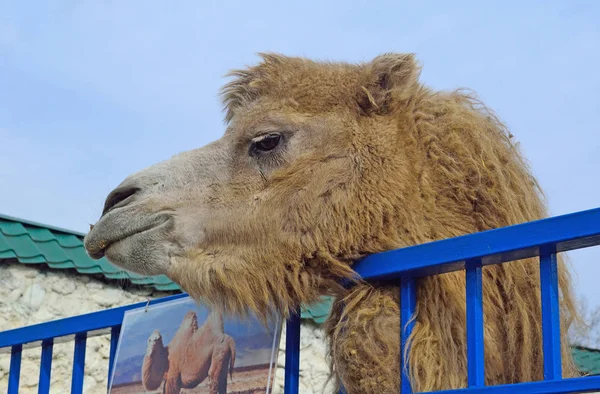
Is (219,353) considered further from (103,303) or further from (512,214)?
(103,303)

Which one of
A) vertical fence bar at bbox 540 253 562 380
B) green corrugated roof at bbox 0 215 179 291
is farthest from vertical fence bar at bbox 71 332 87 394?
green corrugated roof at bbox 0 215 179 291

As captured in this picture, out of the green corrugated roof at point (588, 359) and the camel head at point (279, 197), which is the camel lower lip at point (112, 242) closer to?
the camel head at point (279, 197)

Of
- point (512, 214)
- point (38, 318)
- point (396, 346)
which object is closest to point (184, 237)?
point (396, 346)

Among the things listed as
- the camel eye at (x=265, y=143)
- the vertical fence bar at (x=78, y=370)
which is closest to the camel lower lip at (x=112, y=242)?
the camel eye at (x=265, y=143)

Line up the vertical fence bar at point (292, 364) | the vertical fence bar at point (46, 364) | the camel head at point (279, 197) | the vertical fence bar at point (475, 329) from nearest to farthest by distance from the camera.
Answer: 1. the vertical fence bar at point (475, 329)
2. the vertical fence bar at point (292, 364)
3. the camel head at point (279, 197)
4. the vertical fence bar at point (46, 364)

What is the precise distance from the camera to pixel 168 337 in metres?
3.80

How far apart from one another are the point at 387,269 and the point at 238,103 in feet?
4.26

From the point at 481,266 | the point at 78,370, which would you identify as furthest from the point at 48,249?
the point at 481,266

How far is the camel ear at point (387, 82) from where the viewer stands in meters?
3.57

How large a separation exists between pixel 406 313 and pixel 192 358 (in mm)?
1156

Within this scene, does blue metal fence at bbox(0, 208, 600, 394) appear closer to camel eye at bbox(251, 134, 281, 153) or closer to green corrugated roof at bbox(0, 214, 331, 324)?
camel eye at bbox(251, 134, 281, 153)

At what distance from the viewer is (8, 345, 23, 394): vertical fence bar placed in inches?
174

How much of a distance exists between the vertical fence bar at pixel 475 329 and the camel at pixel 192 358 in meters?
1.21

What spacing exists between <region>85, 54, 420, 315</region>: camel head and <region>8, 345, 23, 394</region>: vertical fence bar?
1.22 m
